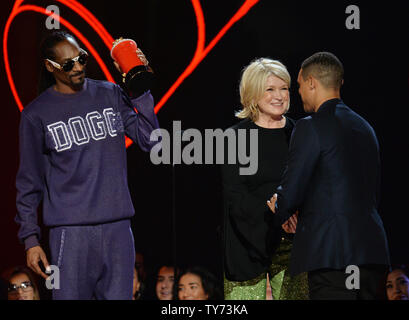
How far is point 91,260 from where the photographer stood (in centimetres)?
296

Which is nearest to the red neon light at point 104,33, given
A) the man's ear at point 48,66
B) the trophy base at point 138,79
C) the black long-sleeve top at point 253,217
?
the black long-sleeve top at point 253,217

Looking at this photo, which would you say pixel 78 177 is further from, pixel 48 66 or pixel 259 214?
pixel 259 214

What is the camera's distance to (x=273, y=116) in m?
3.54

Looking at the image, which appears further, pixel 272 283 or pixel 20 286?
pixel 20 286

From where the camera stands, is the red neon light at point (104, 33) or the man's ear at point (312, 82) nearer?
the man's ear at point (312, 82)

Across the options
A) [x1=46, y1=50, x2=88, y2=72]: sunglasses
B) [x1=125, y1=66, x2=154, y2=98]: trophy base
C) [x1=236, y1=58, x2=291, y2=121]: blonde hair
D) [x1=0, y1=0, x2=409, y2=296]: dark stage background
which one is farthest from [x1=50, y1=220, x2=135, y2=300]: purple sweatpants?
[x1=0, y1=0, x2=409, y2=296]: dark stage background

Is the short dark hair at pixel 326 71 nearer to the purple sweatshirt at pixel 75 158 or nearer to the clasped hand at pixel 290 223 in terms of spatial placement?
the clasped hand at pixel 290 223

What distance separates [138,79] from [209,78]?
175 centimetres

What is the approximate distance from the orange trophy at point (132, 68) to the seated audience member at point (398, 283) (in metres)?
2.41

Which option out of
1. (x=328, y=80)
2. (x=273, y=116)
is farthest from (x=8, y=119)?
(x=328, y=80)

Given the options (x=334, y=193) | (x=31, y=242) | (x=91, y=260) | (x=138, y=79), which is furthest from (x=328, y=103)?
(x=31, y=242)

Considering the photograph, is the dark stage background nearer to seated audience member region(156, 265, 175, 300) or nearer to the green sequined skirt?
seated audience member region(156, 265, 175, 300)

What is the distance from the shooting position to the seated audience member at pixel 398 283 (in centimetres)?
448

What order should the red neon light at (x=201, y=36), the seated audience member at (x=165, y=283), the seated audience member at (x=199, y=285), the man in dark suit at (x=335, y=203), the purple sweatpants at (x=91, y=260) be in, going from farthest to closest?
the seated audience member at (x=165, y=283), the seated audience member at (x=199, y=285), the red neon light at (x=201, y=36), the purple sweatpants at (x=91, y=260), the man in dark suit at (x=335, y=203)
